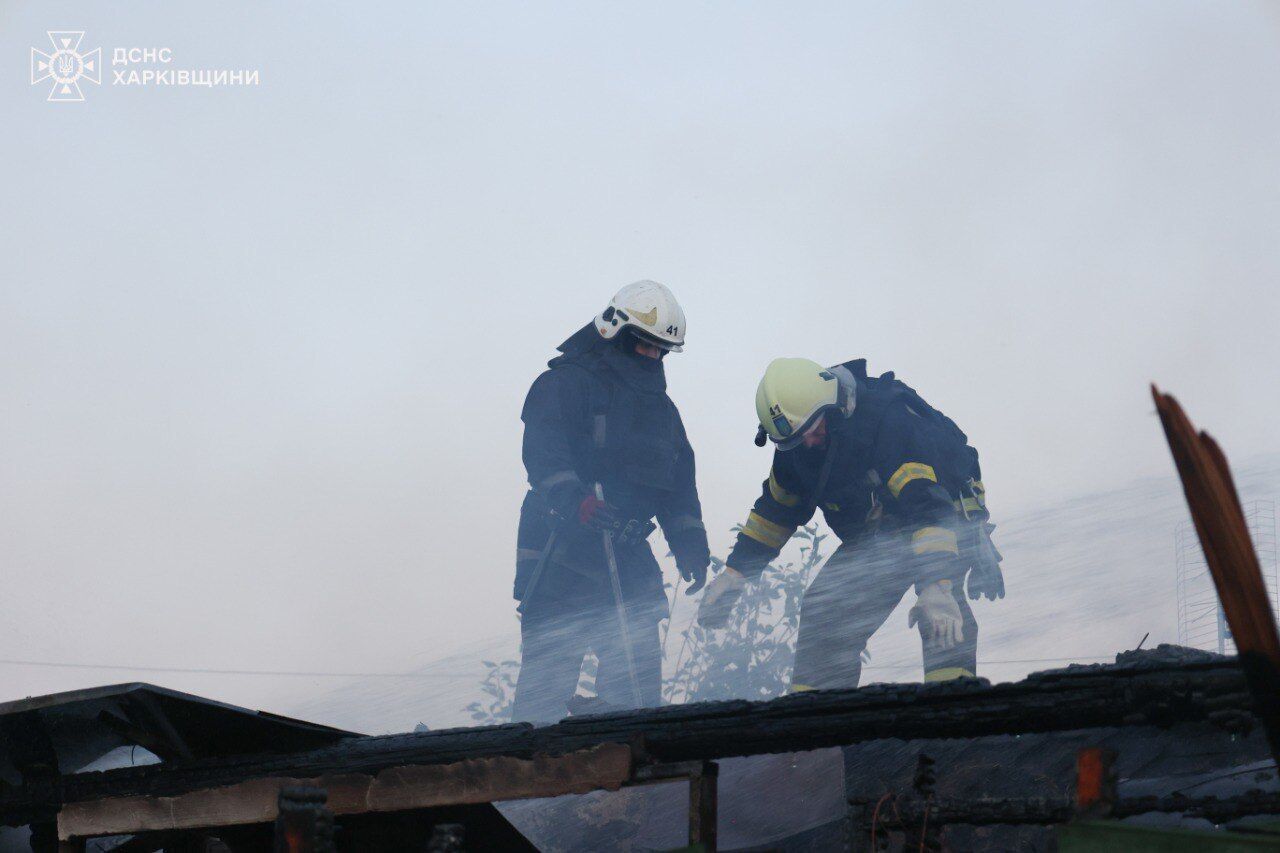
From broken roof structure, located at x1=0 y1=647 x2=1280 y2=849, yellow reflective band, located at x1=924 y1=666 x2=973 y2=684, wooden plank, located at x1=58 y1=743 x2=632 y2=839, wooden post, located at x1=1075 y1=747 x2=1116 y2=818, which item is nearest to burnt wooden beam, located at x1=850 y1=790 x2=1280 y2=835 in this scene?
broken roof structure, located at x1=0 y1=647 x2=1280 y2=849

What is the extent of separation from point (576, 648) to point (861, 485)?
7.92 ft

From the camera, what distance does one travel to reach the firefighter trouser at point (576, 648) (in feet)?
29.9

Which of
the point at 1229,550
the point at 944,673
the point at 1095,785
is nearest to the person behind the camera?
the point at 1229,550

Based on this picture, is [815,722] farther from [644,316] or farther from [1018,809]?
[644,316]

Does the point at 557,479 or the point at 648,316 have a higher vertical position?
the point at 648,316

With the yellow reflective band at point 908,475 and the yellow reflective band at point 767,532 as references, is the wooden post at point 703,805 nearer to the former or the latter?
the yellow reflective band at point 908,475

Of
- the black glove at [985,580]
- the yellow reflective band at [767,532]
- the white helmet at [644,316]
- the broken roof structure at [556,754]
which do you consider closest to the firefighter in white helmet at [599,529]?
the white helmet at [644,316]

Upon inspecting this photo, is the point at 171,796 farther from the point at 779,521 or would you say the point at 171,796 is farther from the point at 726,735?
the point at 779,521

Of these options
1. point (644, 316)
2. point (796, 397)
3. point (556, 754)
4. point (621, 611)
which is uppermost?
point (644, 316)

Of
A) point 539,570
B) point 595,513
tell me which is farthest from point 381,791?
point 539,570

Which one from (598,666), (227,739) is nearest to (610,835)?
(598,666)

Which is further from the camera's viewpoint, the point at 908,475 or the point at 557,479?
the point at 557,479

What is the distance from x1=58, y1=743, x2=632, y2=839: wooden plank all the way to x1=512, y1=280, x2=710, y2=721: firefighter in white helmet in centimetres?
387

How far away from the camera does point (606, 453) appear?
9312 mm
